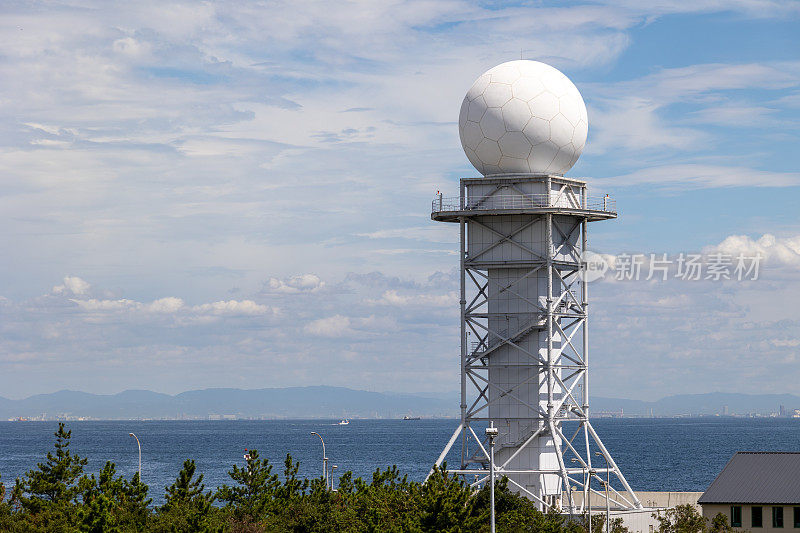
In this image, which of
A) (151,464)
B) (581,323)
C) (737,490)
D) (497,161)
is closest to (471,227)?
(497,161)

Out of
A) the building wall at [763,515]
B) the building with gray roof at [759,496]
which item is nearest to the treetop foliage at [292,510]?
the building wall at [763,515]

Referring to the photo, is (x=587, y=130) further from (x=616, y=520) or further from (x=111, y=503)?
(x=111, y=503)

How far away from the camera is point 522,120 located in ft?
195

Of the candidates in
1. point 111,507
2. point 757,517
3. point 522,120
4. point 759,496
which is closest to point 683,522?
point 757,517

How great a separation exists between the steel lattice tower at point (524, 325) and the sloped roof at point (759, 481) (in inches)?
178

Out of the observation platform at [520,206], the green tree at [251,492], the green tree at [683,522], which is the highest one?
the observation platform at [520,206]

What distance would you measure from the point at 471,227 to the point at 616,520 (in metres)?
16.7

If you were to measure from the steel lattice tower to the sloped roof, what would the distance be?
452 cm

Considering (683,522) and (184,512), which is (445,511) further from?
(683,522)

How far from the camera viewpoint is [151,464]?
576 feet

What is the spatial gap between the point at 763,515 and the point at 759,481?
2.27 m

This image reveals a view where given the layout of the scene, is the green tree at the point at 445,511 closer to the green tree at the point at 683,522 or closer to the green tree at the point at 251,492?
the green tree at the point at 251,492

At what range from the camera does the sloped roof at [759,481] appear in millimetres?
58812

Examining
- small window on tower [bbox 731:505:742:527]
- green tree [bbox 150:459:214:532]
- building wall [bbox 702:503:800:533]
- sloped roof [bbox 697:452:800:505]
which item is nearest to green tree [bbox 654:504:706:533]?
building wall [bbox 702:503:800:533]
